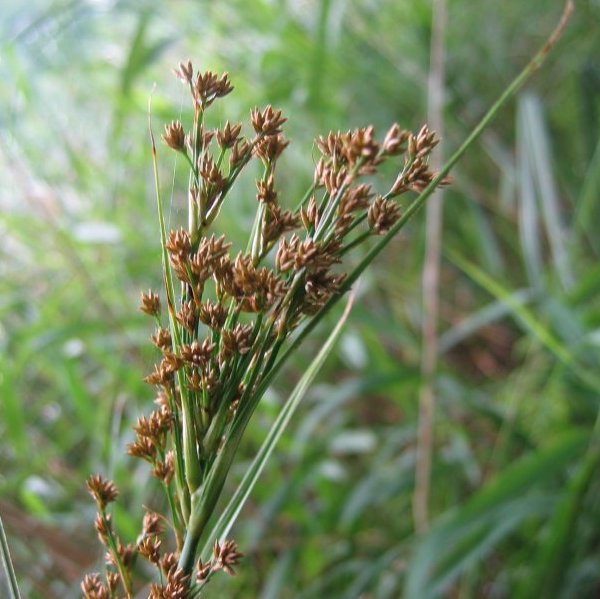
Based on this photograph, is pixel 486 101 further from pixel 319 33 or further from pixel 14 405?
pixel 14 405

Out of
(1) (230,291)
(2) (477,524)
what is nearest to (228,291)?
(1) (230,291)

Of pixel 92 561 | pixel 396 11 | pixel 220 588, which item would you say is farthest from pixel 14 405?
pixel 396 11

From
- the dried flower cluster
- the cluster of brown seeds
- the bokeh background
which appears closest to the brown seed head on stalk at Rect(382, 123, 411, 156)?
the dried flower cluster

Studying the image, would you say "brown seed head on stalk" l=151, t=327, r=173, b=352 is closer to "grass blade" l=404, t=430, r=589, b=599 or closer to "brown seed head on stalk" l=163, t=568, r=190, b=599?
"brown seed head on stalk" l=163, t=568, r=190, b=599

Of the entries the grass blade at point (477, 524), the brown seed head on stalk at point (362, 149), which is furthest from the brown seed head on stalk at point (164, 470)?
the grass blade at point (477, 524)

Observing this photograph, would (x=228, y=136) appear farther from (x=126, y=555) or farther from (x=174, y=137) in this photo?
(x=126, y=555)

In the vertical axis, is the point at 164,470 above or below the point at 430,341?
below
